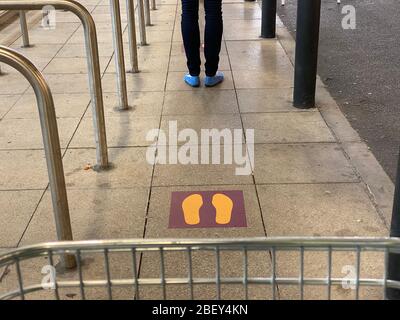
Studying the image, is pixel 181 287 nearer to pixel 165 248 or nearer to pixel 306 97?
pixel 165 248

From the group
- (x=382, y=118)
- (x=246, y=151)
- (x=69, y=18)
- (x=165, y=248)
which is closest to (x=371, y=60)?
(x=382, y=118)

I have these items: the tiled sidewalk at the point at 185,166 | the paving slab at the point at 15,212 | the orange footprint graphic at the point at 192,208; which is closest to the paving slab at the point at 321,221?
the tiled sidewalk at the point at 185,166

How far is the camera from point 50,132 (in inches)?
96.5

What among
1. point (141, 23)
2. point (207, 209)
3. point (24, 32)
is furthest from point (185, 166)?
point (24, 32)

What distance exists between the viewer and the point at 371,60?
593 centimetres

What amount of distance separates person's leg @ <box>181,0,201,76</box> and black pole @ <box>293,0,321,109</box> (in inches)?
33.4

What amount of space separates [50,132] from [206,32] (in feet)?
8.67

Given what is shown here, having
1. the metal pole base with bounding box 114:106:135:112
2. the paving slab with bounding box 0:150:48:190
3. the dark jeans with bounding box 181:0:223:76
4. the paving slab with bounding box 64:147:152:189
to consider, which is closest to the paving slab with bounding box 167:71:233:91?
the dark jeans with bounding box 181:0:223:76

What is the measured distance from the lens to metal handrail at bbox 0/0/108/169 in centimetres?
283

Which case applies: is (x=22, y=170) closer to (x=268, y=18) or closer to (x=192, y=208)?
(x=192, y=208)

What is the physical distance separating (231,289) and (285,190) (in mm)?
996

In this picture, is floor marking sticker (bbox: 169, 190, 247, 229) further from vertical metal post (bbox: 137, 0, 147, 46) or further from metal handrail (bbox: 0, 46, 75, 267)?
vertical metal post (bbox: 137, 0, 147, 46)

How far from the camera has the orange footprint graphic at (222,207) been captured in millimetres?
3043

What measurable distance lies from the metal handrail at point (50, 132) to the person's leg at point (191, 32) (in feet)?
8.30
